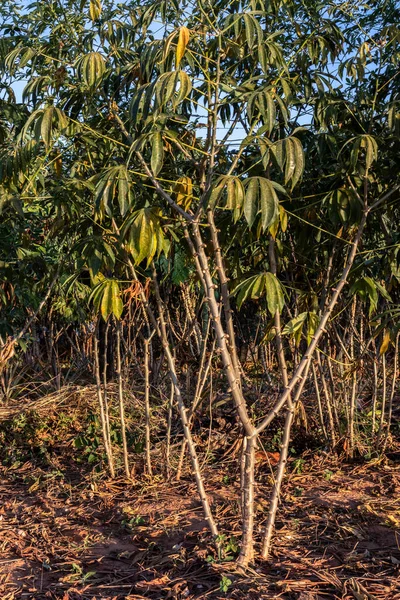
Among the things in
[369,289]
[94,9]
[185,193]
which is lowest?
[369,289]

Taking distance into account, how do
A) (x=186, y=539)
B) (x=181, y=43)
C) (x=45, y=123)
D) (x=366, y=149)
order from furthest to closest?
(x=186, y=539)
(x=366, y=149)
(x=45, y=123)
(x=181, y=43)

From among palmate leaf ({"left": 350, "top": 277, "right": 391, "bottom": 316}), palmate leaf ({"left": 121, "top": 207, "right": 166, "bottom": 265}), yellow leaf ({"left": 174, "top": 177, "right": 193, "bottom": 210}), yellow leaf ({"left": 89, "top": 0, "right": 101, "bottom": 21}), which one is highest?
yellow leaf ({"left": 89, "top": 0, "right": 101, "bottom": 21})

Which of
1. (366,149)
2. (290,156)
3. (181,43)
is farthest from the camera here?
(366,149)

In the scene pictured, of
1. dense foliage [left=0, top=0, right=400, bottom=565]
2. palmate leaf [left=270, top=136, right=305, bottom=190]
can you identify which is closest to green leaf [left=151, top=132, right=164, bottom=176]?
dense foliage [left=0, top=0, right=400, bottom=565]

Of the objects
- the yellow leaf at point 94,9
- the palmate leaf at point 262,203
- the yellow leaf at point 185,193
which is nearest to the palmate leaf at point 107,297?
the yellow leaf at point 185,193

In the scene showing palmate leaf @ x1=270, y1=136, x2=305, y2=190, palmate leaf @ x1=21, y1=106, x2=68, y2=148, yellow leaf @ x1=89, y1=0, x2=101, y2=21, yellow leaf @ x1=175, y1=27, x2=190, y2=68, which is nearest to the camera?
yellow leaf @ x1=175, y1=27, x2=190, y2=68

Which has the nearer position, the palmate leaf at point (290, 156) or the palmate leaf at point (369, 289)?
the palmate leaf at point (290, 156)

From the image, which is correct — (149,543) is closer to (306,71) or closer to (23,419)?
(23,419)

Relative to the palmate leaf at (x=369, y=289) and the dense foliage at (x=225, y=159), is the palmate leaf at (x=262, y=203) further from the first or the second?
the palmate leaf at (x=369, y=289)

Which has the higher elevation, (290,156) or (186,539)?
(290,156)

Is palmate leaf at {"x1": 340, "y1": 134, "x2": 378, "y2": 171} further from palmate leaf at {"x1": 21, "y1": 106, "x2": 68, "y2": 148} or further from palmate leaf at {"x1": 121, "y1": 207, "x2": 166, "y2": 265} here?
palmate leaf at {"x1": 21, "y1": 106, "x2": 68, "y2": 148}

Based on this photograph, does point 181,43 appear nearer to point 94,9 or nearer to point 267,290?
point 94,9

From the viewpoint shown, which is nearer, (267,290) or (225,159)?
(267,290)

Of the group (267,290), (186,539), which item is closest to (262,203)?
(267,290)
